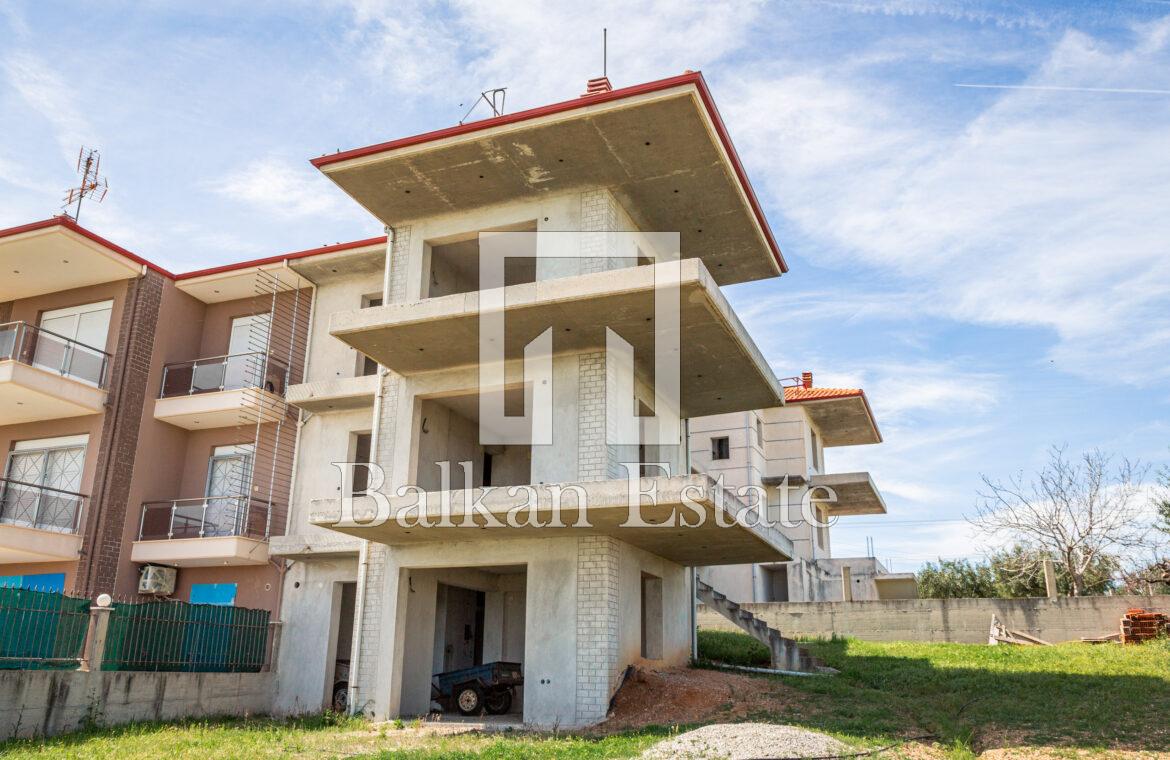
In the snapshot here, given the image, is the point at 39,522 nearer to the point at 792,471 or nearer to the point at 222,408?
the point at 222,408

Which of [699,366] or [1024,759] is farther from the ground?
[699,366]

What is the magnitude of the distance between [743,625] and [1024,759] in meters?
11.6

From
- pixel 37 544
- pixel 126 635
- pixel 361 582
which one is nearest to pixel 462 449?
pixel 361 582

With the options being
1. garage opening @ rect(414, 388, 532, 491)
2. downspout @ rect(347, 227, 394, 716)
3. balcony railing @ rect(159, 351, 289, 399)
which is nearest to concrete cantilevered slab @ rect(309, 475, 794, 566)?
downspout @ rect(347, 227, 394, 716)

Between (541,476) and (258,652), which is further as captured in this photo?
(258,652)

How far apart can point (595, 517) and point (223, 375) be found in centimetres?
1289

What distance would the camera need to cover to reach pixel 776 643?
21.2m

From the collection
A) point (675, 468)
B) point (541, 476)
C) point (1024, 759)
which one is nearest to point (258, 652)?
point (541, 476)


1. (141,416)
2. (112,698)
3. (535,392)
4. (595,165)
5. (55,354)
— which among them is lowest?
A: (112,698)

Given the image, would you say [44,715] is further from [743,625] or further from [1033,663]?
[1033,663]

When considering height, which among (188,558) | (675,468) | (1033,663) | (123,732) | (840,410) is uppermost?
(840,410)

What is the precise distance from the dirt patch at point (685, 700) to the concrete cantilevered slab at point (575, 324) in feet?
19.9

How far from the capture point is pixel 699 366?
59.3ft

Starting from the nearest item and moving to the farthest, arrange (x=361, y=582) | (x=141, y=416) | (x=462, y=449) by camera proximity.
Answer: (x=361, y=582) < (x=462, y=449) < (x=141, y=416)
